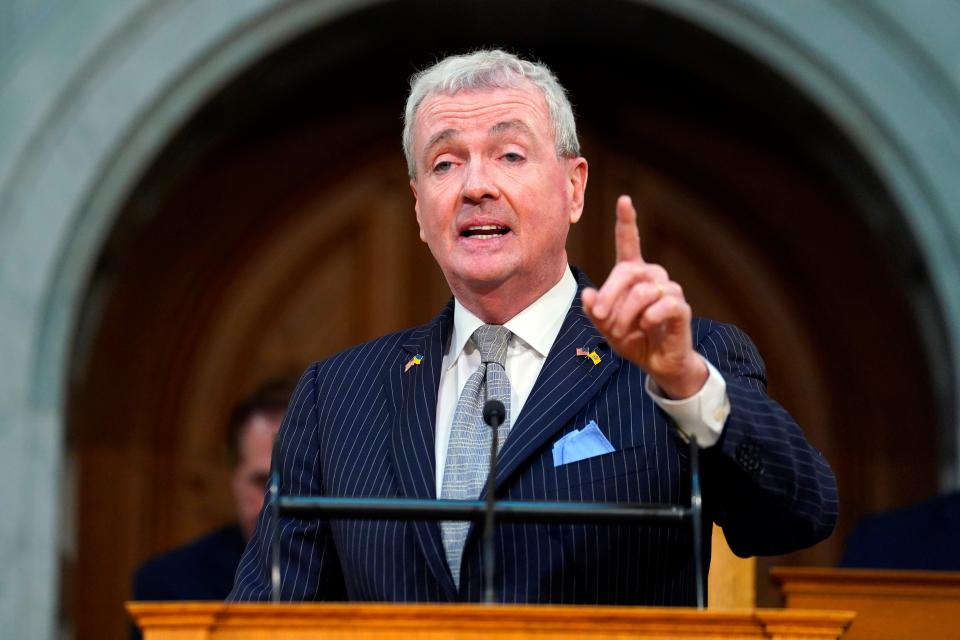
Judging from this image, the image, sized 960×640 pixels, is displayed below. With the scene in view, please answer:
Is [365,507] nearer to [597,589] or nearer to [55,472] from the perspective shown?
[597,589]

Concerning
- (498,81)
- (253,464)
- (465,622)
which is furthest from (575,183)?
(253,464)

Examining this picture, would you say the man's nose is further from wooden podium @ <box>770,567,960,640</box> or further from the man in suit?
wooden podium @ <box>770,567,960,640</box>

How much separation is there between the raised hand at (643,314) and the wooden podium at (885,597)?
1273 mm

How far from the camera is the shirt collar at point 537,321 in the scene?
8.73 ft

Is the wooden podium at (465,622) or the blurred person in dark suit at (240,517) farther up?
the blurred person in dark suit at (240,517)

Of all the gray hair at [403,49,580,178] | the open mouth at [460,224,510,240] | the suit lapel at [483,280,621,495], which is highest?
the gray hair at [403,49,580,178]

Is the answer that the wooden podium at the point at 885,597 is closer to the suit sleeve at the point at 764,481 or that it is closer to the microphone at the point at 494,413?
the suit sleeve at the point at 764,481

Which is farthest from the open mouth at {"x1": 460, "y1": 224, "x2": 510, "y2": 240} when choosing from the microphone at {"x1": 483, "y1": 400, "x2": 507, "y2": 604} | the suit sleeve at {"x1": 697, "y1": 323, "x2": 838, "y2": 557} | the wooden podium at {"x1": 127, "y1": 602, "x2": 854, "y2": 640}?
the wooden podium at {"x1": 127, "y1": 602, "x2": 854, "y2": 640}

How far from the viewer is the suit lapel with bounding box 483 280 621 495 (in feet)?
7.93

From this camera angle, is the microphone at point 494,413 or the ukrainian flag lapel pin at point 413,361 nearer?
the microphone at point 494,413

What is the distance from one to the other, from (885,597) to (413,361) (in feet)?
Answer: 3.97

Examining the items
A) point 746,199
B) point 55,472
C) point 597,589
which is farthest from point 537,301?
point 746,199

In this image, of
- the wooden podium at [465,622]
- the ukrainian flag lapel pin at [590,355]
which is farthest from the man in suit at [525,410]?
the wooden podium at [465,622]

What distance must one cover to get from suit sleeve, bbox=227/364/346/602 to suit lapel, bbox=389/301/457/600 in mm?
168
